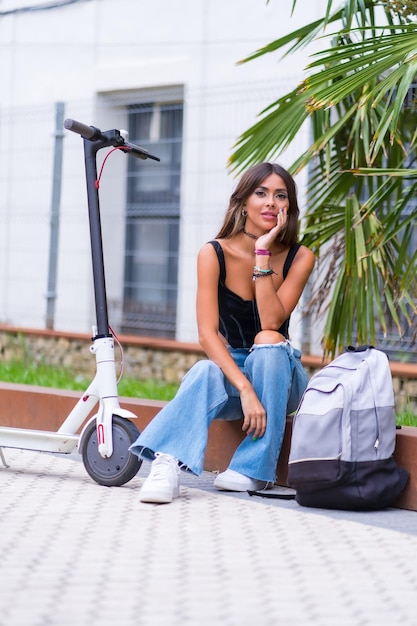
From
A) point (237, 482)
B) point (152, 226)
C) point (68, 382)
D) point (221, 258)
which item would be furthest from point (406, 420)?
point (152, 226)

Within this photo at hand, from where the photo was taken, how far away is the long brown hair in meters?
4.74

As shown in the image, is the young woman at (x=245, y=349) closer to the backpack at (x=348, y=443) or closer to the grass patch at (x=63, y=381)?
the backpack at (x=348, y=443)

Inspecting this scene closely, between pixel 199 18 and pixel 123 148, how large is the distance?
17.8 ft

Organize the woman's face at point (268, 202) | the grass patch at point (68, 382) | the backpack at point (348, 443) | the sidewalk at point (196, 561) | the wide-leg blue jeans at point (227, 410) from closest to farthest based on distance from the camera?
1. the sidewalk at point (196, 561)
2. the backpack at point (348, 443)
3. the wide-leg blue jeans at point (227, 410)
4. the woman's face at point (268, 202)
5. the grass patch at point (68, 382)

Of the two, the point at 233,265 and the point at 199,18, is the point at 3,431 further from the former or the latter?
the point at 199,18

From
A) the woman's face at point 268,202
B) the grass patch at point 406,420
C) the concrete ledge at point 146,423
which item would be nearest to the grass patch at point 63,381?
the concrete ledge at point 146,423

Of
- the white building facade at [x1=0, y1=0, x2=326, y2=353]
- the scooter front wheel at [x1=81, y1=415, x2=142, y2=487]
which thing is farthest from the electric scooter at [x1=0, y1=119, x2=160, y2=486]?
the white building facade at [x1=0, y1=0, x2=326, y2=353]

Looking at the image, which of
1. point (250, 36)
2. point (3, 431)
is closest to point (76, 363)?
point (250, 36)

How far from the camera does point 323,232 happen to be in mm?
5629

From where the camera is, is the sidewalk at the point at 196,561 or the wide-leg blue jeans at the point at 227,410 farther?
the wide-leg blue jeans at the point at 227,410

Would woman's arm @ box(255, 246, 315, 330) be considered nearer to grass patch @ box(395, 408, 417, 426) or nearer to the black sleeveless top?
the black sleeveless top

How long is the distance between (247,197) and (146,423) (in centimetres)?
132

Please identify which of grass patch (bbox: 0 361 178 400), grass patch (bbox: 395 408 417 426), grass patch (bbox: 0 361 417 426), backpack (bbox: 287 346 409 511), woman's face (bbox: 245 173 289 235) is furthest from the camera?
grass patch (bbox: 0 361 178 400)

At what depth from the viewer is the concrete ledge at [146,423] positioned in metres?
4.43
